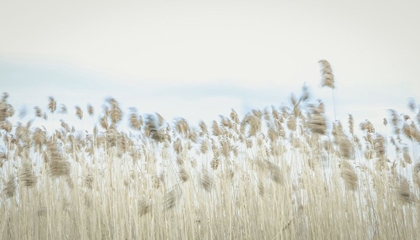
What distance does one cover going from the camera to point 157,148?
3762mm

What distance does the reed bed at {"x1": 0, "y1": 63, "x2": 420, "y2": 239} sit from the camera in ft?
11.6

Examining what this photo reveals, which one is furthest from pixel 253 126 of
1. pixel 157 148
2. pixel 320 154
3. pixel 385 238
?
pixel 385 238

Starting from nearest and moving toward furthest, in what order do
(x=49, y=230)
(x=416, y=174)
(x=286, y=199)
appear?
(x=286, y=199), (x=49, y=230), (x=416, y=174)

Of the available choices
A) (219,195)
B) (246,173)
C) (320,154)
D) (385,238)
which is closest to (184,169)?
(219,195)

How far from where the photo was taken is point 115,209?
372 centimetres

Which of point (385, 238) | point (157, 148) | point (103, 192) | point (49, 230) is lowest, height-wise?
point (385, 238)

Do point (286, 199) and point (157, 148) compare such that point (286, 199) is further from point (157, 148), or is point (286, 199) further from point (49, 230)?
point (49, 230)

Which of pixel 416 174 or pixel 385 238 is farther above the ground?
pixel 416 174

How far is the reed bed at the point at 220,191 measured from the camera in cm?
354

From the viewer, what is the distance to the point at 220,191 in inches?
163

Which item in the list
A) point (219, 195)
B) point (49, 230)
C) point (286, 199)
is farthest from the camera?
point (219, 195)

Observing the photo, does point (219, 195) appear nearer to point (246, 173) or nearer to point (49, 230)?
point (246, 173)

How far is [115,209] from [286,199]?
4.77 ft

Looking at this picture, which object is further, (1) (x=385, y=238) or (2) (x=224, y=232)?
(2) (x=224, y=232)
